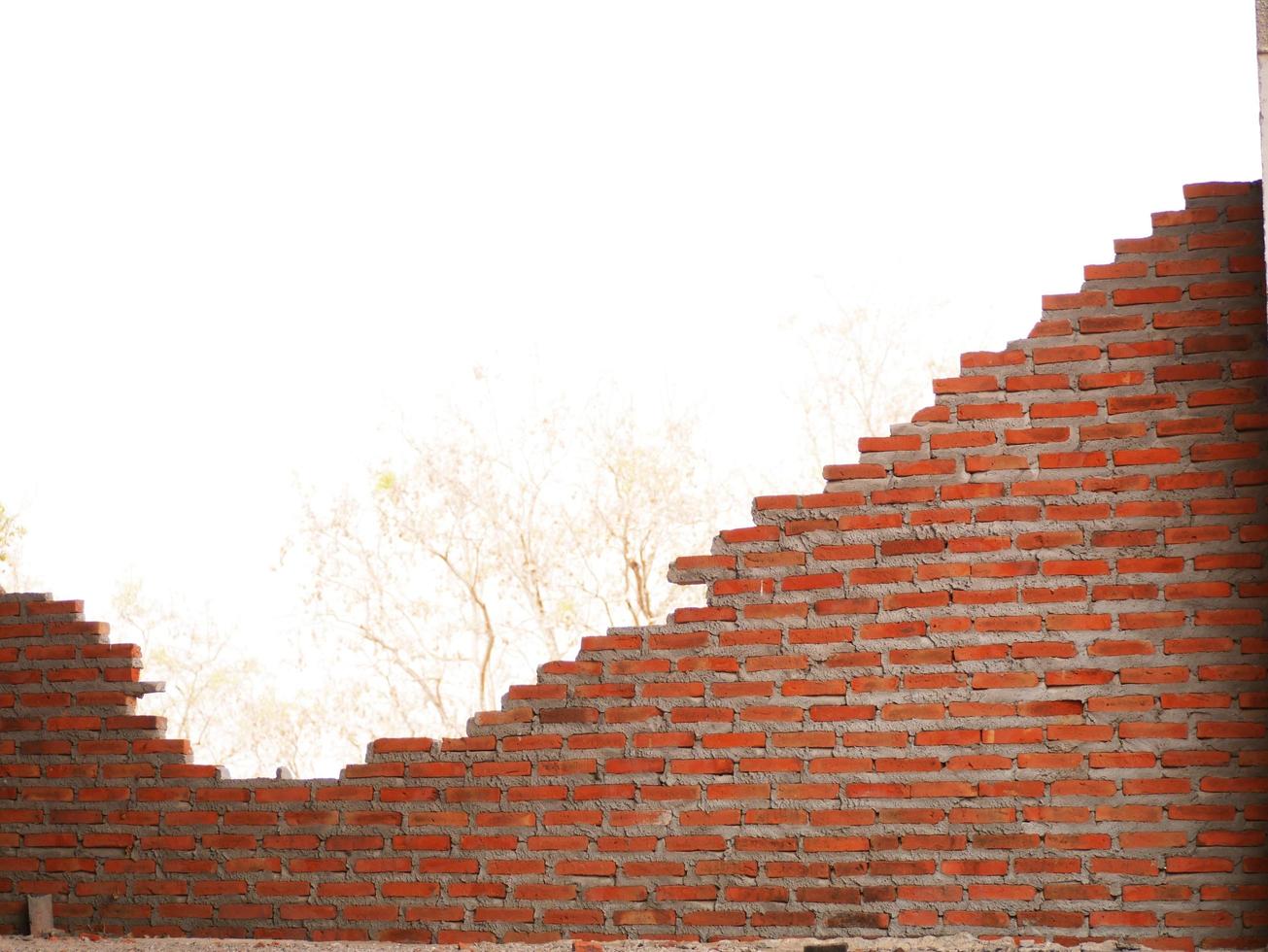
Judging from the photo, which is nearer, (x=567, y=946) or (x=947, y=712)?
(x=947, y=712)

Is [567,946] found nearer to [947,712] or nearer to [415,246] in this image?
[947,712]

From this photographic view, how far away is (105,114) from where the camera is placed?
26.2 meters

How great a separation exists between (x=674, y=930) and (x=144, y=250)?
22431mm

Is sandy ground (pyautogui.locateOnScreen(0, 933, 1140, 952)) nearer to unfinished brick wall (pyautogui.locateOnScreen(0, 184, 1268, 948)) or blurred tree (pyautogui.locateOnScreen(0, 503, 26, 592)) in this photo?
unfinished brick wall (pyautogui.locateOnScreen(0, 184, 1268, 948))

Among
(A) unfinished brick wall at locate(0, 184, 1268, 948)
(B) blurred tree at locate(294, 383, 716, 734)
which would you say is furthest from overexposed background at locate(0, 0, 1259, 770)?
(A) unfinished brick wall at locate(0, 184, 1268, 948)

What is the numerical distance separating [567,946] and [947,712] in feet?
5.89

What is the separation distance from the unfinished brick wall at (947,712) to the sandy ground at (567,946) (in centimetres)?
7

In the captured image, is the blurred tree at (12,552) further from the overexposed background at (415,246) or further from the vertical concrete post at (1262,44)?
the vertical concrete post at (1262,44)

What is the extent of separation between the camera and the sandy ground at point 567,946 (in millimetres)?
5336

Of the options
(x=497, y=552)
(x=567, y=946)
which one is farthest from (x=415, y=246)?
(x=567, y=946)

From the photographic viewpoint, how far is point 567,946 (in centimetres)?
573

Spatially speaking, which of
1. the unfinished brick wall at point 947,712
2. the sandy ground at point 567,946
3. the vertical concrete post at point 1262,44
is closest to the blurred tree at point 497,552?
the sandy ground at point 567,946

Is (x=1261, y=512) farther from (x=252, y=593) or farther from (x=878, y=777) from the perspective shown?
(x=252, y=593)

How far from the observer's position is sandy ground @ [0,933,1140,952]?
17.5 feet
